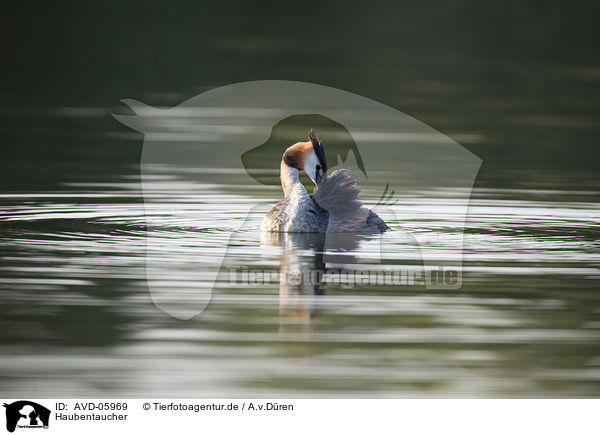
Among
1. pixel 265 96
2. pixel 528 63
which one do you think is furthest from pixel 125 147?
pixel 528 63

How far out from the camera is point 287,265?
9.32 m

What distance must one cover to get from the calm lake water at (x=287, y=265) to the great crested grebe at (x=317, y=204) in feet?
0.93

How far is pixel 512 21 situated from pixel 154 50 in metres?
11.3

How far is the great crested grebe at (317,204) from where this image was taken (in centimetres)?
1095

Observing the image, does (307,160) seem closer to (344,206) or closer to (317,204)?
(317,204)

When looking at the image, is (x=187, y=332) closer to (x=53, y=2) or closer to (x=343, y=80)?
(x=343, y=80)

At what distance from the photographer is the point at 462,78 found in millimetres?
23438
